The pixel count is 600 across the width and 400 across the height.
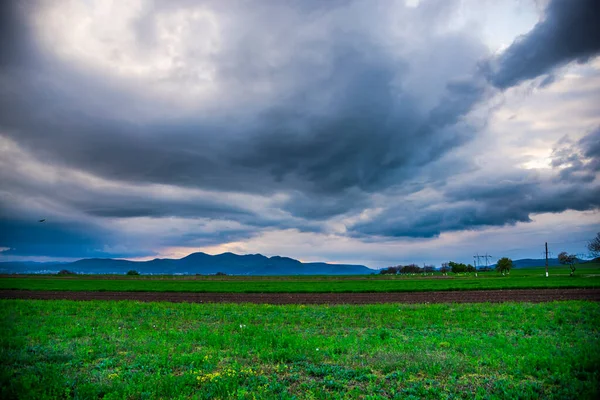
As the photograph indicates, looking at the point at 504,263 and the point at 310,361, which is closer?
the point at 310,361

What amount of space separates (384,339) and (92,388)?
38.0 feet

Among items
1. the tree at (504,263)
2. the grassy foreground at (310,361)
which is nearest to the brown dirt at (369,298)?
the grassy foreground at (310,361)

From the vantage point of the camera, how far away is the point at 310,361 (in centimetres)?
1192

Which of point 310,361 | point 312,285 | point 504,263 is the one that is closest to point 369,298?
point 310,361

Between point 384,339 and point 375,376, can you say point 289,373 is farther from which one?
point 384,339

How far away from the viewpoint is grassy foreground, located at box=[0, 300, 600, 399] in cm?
919

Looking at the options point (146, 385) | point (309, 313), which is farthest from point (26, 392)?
point (309, 313)

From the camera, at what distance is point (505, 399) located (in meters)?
8.60

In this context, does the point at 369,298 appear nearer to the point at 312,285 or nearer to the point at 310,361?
the point at 310,361

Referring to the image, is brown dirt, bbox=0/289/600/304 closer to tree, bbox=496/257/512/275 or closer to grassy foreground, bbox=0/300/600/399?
grassy foreground, bbox=0/300/600/399

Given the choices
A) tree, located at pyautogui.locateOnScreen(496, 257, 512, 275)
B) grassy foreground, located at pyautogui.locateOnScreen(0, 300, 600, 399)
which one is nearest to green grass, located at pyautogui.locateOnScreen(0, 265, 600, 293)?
grassy foreground, located at pyautogui.locateOnScreen(0, 300, 600, 399)

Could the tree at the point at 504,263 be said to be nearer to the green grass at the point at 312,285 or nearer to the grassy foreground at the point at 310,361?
the green grass at the point at 312,285

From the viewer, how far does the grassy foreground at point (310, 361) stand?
9188 mm

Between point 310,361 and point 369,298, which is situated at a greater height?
point 310,361
